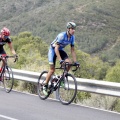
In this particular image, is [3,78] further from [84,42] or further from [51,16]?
[51,16]

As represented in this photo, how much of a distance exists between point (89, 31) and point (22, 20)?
25753 millimetres

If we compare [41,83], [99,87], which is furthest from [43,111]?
[41,83]

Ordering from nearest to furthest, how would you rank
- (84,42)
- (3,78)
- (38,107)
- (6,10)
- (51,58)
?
(38,107) → (51,58) → (3,78) → (84,42) → (6,10)

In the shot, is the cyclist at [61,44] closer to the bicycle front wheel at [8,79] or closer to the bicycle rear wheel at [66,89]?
the bicycle rear wheel at [66,89]

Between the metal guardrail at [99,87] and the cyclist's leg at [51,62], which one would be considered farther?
the cyclist's leg at [51,62]

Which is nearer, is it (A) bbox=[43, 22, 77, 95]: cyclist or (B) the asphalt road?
(B) the asphalt road

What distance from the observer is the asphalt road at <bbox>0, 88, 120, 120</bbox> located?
736 cm

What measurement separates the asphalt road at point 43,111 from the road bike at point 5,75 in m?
1.19

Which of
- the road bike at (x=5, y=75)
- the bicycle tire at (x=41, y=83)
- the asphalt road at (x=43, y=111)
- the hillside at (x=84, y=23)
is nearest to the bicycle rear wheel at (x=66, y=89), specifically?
the asphalt road at (x=43, y=111)

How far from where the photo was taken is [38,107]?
28.0 ft

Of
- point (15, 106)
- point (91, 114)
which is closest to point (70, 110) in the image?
point (91, 114)

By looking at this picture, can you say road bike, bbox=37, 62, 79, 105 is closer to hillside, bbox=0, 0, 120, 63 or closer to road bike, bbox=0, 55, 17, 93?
road bike, bbox=0, 55, 17, 93

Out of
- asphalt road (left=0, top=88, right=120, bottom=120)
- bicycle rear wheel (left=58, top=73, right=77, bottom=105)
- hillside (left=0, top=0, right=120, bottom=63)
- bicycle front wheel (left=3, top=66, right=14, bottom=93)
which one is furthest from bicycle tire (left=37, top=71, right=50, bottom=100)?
hillside (left=0, top=0, right=120, bottom=63)

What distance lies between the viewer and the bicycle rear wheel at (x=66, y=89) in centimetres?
881
